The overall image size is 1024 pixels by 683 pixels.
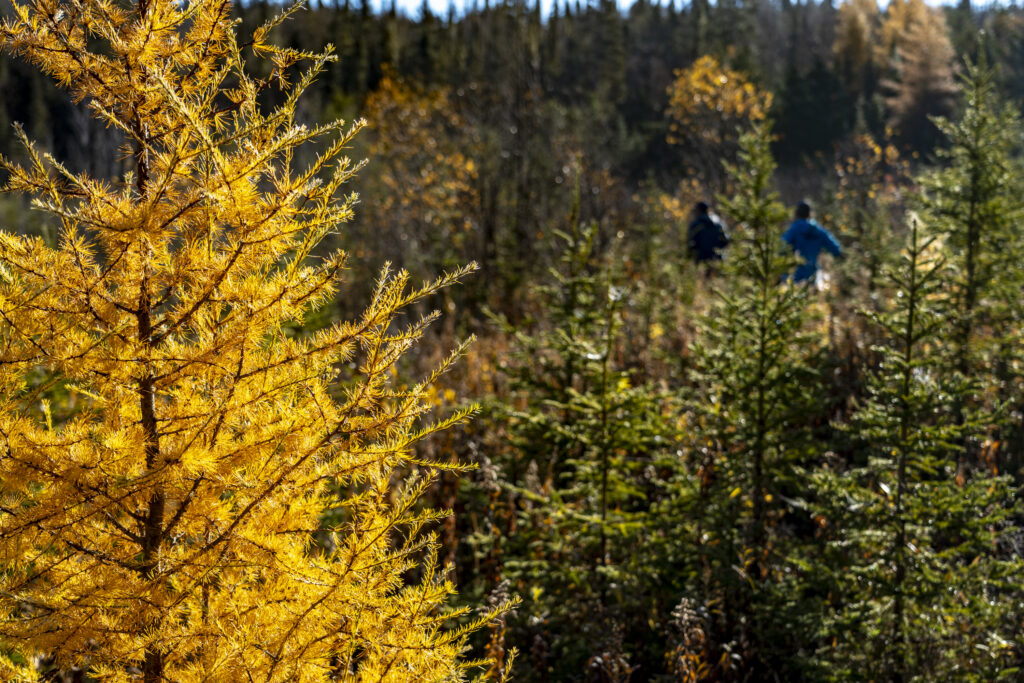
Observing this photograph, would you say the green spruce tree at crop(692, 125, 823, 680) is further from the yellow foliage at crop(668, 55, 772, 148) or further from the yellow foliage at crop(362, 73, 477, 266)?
the yellow foliage at crop(668, 55, 772, 148)

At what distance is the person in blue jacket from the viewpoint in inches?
353

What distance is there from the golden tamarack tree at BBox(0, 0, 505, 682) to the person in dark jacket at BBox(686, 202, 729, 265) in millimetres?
8952

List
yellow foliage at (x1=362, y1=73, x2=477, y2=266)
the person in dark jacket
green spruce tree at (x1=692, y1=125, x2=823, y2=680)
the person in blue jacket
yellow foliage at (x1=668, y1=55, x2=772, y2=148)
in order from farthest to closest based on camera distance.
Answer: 1. yellow foliage at (x1=668, y1=55, x2=772, y2=148)
2. yellow foliage at (x1=362, y1=73, x2=477, y2=266)
3. the person in dark jacket
4. the person in blue jacket
5. green spruce tree at (x1=692, y1=125, x2=823, y2=680)

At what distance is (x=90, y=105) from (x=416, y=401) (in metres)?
1.28

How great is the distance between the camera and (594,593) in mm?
4227

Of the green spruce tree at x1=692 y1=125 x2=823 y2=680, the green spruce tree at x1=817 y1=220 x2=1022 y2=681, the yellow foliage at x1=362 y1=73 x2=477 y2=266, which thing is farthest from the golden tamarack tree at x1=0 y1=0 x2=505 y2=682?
the yellow foliage at x1=362 y1=73 x2=477 y2=266

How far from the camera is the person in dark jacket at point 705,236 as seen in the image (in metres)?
10.5

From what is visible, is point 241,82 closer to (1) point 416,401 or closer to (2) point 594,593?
(1) point 416,401

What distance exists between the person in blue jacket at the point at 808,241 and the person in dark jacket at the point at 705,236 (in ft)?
4.38

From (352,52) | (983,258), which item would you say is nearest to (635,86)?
(352,52)

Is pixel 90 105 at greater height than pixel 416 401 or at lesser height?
greater

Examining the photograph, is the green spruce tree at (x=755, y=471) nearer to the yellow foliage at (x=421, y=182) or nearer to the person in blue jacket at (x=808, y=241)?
the person in blue jacket at (x=808, y=241)

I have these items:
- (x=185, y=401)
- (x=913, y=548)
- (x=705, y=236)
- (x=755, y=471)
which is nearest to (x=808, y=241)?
(x=705, y=236)

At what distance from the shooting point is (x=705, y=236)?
10.8 metres
